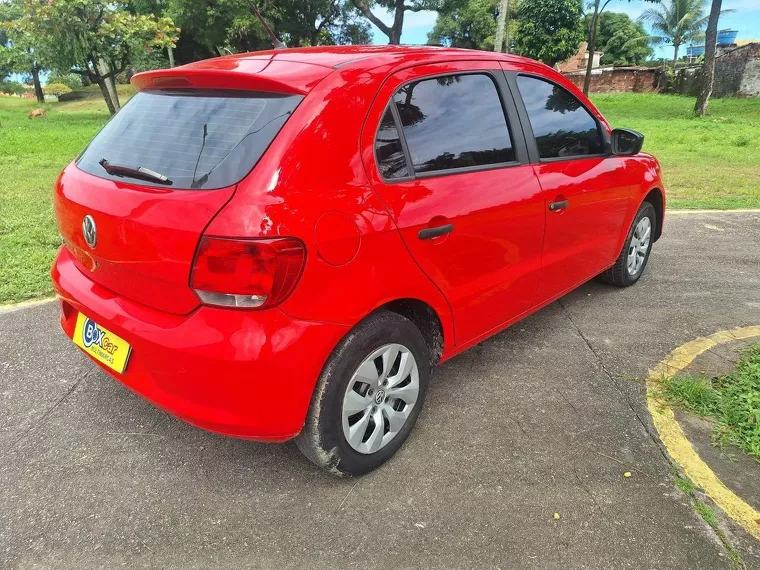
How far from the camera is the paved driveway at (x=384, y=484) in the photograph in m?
2.03

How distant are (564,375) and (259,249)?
2064 mm

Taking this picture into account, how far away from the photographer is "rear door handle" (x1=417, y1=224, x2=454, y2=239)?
7.61ft

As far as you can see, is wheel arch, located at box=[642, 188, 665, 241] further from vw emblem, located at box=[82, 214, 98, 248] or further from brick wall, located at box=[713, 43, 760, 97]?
brick wall, located at box=[713, 43, 760, 97]

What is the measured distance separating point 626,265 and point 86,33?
22.6 m

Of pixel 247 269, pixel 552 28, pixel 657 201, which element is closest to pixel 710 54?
pixel 552 28

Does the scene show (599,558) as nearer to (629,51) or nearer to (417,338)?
(417,338)

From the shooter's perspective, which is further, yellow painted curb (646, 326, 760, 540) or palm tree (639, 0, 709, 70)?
palm tree (639, 0, 709, 70)

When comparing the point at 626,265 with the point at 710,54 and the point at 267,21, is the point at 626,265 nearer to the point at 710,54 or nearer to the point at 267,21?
the point at 710,54

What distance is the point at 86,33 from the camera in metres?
20.7

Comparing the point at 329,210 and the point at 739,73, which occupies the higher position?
the point at 739,73

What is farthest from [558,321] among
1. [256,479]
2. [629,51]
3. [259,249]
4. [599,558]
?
[629,51]

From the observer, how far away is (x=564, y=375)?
10.5 ft

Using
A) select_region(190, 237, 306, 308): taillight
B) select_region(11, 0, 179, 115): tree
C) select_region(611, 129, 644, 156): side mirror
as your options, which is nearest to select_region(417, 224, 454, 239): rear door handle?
select_region(190, 237, 306, 308): taillight

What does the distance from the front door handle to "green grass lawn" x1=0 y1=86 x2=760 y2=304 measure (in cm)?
369
